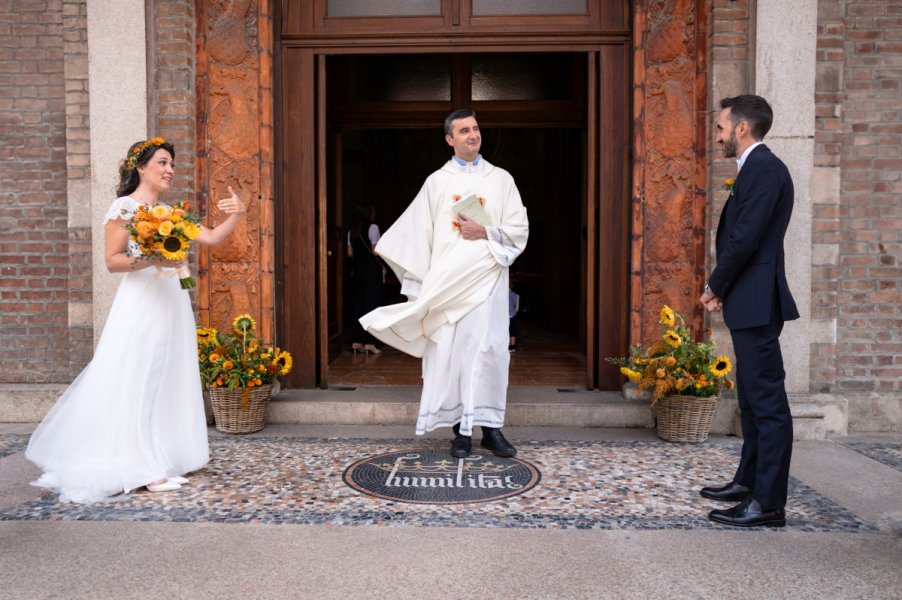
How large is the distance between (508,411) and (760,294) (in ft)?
8.20

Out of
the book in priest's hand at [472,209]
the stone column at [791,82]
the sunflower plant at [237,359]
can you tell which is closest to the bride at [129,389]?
the sunflower plant at [237,359]

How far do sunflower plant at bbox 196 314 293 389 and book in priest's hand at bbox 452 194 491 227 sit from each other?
179cm

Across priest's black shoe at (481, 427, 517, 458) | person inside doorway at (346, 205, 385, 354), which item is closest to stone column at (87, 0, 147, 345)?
priest's black shoe at (481, 427, 517, 458)

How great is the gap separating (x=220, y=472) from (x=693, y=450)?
118 inches

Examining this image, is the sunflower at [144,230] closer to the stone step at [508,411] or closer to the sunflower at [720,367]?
the stone step at [508,411]

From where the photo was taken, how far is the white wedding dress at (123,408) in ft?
12.7

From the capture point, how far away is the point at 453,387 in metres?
4.65

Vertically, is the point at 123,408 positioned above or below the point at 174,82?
below

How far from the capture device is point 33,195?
5.80m

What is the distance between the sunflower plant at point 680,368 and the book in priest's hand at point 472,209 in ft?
4.92

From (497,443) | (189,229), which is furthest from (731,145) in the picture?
(189,229)

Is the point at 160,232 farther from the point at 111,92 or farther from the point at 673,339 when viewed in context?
the point at 673,339

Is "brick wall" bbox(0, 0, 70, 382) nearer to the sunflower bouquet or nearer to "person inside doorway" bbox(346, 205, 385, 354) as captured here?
the sunflower bouquet

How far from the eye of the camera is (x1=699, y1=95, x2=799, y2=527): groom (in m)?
3.35
